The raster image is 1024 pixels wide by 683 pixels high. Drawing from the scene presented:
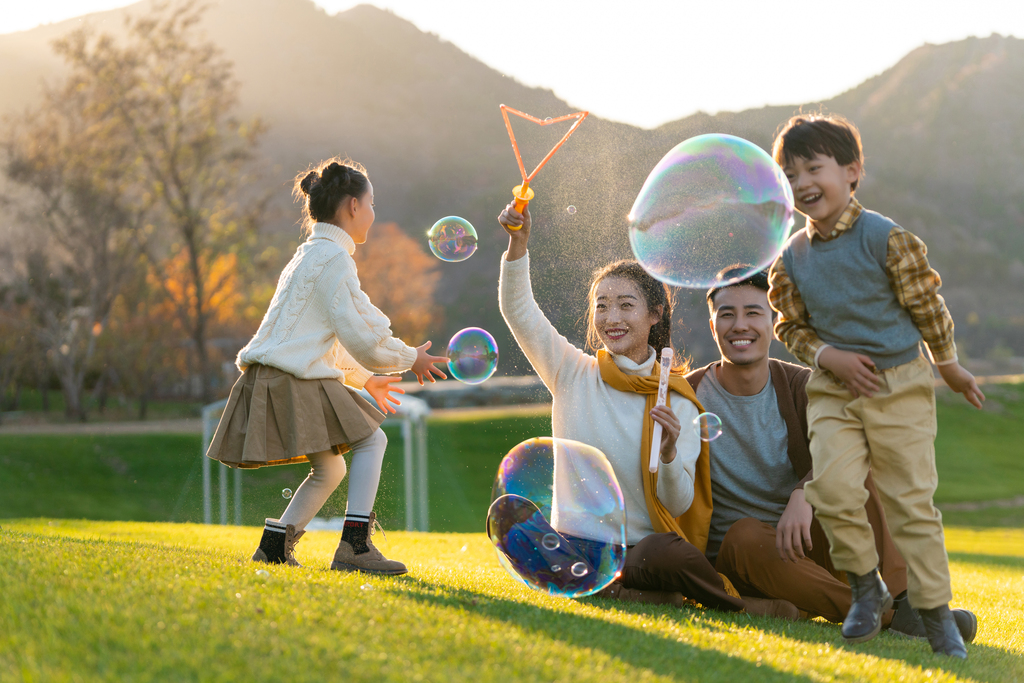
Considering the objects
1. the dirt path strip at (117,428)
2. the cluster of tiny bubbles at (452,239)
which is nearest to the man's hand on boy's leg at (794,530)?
the cluster of tiny bubbles at (452,239)

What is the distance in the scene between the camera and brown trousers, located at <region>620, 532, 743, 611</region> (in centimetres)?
334

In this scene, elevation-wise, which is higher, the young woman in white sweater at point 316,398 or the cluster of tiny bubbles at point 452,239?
the cluster of tiny bubbles at point 452,239

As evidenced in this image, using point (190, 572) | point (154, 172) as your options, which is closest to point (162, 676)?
point (190, 572)

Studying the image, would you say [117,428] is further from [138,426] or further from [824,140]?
[824,140]

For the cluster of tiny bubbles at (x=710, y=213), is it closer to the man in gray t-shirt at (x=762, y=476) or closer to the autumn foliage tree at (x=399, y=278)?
the man in gray t-shirt at (x=762, y=476)

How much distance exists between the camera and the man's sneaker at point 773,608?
3.56 meters

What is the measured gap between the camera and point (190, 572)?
118 inches

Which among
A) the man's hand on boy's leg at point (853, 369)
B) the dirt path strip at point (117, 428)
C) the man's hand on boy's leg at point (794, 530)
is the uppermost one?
the man's hand on boy's leg at point (853, 369)

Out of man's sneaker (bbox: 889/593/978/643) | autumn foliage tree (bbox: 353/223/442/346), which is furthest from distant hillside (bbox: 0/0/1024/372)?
man's sneaker (bbox: 889/593/978/643)

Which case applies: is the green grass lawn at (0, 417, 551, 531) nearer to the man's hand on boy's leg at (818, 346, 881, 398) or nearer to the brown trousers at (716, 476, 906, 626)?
the brown trousers at (716, 476, 906, 626)

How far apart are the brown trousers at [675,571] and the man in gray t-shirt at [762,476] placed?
20 cm

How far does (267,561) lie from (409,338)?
34865 millimetres

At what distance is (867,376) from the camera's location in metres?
3.02

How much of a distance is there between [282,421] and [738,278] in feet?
6.90
